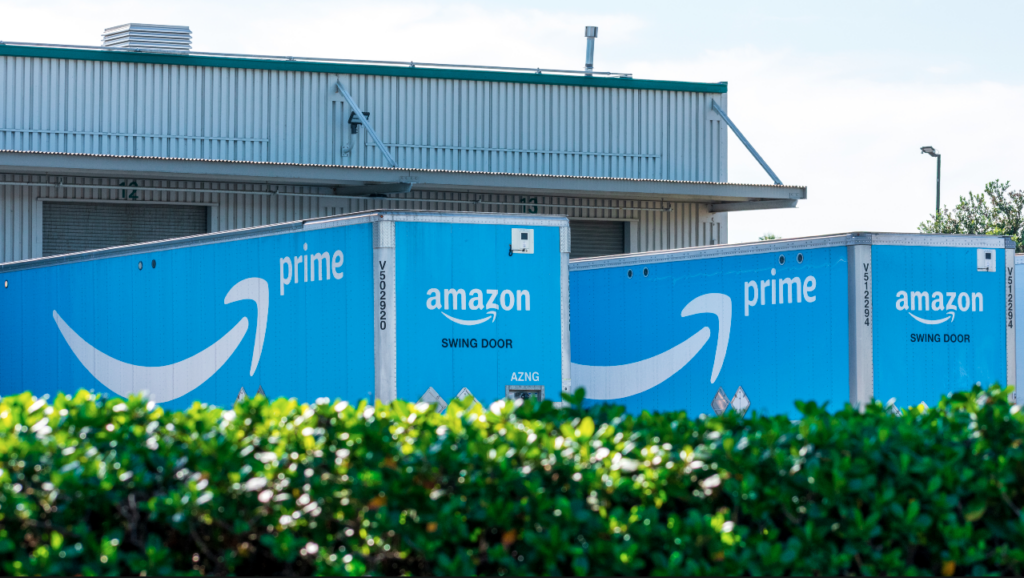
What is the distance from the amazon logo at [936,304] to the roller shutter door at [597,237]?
49.0 ft

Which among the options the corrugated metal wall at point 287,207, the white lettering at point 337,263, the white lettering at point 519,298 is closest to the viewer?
the white lettering at point 337,263

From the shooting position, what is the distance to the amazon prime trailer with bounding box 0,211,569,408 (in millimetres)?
11844

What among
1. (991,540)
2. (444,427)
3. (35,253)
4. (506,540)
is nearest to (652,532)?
(506,540)

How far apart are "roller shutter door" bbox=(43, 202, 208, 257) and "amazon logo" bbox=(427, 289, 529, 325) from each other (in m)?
14.4

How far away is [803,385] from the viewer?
1328 centimetres

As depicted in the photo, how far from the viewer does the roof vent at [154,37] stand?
86.7 feet

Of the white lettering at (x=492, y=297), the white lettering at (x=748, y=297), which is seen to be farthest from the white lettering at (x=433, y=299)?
the white lettering at (x=748, y=297)

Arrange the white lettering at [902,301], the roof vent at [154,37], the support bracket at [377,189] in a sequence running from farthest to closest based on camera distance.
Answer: the roof vent at [154,37], the support bracket at [377,189], the white lettering at [902,301]

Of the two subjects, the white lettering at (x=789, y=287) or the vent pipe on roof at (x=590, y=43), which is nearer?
the white lettering at (x=789, y=287)

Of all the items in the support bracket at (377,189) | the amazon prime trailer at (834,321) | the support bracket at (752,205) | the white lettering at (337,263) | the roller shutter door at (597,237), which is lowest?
the amazon prime trailer at (834,321)

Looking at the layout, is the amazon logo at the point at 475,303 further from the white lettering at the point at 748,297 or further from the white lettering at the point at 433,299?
the white lettering at the point at 748,297

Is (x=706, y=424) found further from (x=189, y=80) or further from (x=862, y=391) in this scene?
(x=189, y=80)

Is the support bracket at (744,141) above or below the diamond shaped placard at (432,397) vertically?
above

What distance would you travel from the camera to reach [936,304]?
13219 millimetres
